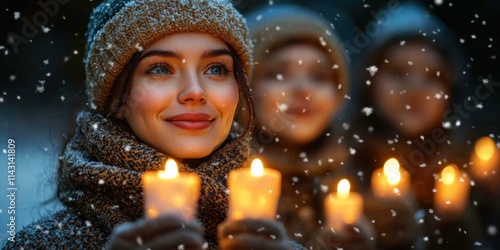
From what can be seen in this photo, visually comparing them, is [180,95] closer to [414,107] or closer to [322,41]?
[322,41]

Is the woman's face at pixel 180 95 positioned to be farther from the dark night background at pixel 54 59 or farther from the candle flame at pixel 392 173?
the dark night background at pixel 54 59

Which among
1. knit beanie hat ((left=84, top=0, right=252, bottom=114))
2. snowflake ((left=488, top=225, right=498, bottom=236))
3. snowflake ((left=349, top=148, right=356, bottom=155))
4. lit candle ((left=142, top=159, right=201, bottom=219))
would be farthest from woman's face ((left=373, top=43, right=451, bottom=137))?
lit candle ((left=142, top=159, right=201, bottom=219))

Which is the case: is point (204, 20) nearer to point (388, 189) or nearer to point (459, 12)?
point (388, 189)

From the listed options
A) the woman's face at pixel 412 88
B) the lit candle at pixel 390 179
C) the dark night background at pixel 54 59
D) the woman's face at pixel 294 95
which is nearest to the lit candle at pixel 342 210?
the lit candle at pixel 390 179

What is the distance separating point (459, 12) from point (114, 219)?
4.53 m

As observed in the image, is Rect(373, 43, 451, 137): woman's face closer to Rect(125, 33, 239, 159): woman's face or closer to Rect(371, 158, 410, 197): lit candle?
Rect(371, 158, 410, 197): lit candle

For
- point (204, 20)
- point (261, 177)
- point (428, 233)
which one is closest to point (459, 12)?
point (428, 233)

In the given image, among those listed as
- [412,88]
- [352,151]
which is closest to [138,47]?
[352,151]

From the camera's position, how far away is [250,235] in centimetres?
168

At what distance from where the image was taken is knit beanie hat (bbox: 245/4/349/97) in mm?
4324

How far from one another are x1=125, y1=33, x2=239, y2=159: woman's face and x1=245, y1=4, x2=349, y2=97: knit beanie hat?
1.85 m

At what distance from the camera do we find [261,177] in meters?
1.75

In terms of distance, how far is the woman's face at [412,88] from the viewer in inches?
181

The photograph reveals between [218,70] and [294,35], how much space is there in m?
1.98
